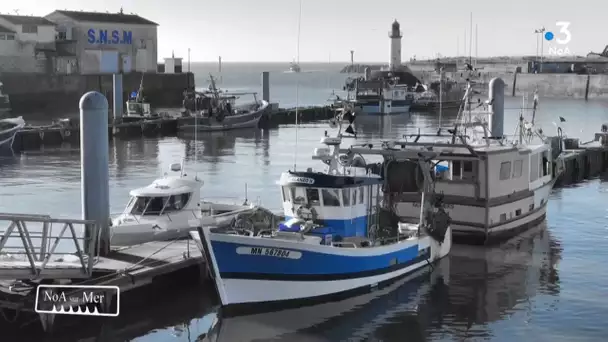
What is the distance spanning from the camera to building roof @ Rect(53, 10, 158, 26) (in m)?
93.4

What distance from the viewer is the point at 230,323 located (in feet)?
66.8

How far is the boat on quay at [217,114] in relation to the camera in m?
71.9

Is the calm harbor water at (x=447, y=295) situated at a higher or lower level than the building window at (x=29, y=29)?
lower

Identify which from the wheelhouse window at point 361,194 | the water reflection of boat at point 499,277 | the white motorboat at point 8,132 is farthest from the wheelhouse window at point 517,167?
the white motorboat at point 8,132

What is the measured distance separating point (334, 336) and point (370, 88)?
86.1 m

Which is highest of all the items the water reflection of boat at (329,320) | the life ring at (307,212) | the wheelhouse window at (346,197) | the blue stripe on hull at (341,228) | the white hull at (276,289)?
the wheelhouse window at (346,197)

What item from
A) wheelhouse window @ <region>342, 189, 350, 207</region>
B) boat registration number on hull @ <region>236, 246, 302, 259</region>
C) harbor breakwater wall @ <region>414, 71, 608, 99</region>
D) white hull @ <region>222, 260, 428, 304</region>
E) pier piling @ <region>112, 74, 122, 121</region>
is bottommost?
white hull @ <region>222, 260, 428, 304</region>

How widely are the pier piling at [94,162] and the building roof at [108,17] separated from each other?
75.1 meters

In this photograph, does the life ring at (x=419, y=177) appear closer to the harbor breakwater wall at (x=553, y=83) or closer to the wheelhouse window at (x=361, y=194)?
the wheelhouse window at (x=361, y=194)

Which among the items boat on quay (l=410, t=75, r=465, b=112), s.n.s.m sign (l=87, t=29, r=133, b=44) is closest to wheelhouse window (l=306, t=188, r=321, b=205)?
s.n.s.m sign (l=87, t=29, r=133, b=44)

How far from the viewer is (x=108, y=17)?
96062 millimetres

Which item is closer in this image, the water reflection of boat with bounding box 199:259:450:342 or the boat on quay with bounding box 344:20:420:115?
the water reflection of boat with bounding box 199:259:450:342

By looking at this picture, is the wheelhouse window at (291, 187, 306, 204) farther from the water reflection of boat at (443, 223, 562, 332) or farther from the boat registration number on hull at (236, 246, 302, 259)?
the water reflection of boat at (443, 223, 562, 332)

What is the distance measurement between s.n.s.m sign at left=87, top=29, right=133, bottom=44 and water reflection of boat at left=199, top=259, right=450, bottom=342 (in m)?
76.2
